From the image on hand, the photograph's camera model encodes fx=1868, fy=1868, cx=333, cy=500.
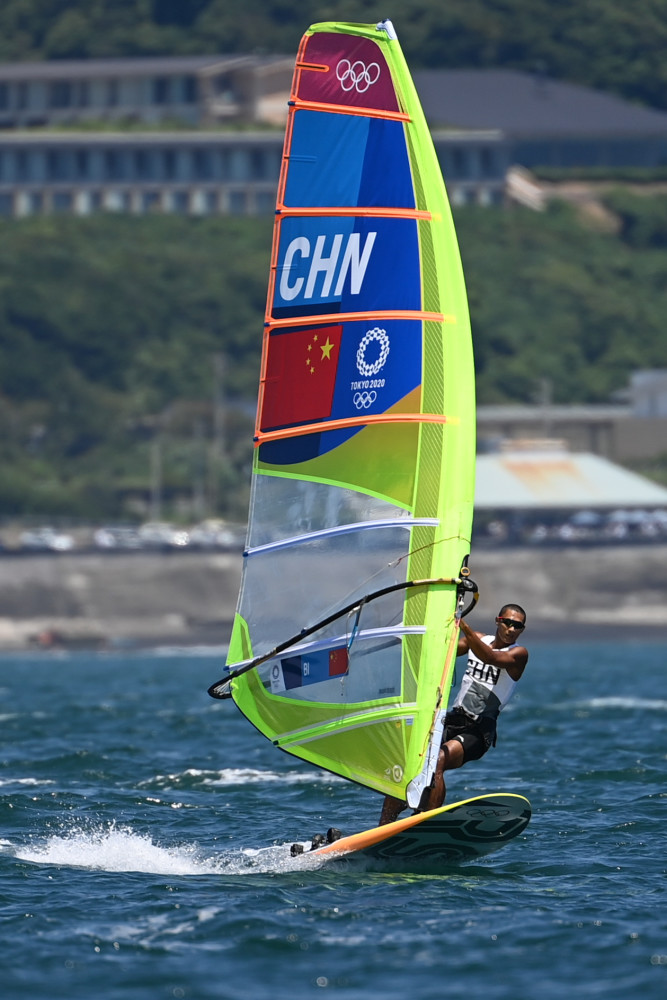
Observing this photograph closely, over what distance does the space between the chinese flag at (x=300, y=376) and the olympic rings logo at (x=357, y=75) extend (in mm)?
1938

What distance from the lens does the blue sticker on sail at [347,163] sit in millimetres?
14805

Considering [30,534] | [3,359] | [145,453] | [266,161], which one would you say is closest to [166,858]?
[30,534]

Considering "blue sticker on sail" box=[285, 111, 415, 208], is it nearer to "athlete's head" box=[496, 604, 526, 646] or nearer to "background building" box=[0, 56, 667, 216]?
"athlete's head" box=[496, 604, 526, 646]

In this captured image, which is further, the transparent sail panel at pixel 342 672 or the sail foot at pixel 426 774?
the transparent sail panel at pixel 342 672

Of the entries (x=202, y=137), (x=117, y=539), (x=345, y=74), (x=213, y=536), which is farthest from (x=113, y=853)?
(x=202, y=137)

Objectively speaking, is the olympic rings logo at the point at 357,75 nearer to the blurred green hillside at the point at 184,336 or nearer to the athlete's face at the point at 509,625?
the athlete's face at the point at 509,625

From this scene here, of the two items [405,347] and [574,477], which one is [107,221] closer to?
[574,477]

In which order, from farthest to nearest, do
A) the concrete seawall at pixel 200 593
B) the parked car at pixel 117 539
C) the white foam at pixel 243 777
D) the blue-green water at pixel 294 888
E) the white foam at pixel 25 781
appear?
1. the parked car at pixel 117 539
2. the concrete seawall at pixel 200 593
3. the white foam at pixel 243 777
4. the white foam at pixel 25 781
5. the blue-green water at pixel 294 888

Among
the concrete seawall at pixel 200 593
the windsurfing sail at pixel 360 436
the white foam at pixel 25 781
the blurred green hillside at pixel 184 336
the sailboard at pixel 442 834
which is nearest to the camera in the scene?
the sailboard at pixel 442 834

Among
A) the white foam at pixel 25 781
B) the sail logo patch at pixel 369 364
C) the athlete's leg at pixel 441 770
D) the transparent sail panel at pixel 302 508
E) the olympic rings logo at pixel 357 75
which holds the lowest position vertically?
the white foam at pixel 25 781

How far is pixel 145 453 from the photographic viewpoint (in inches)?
4156

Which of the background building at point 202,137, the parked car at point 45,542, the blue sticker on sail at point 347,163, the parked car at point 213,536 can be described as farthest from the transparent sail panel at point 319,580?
the background building at point 202,137

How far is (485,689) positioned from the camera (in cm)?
1496

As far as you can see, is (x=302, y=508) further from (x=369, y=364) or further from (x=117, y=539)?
(x=117, y=539)
